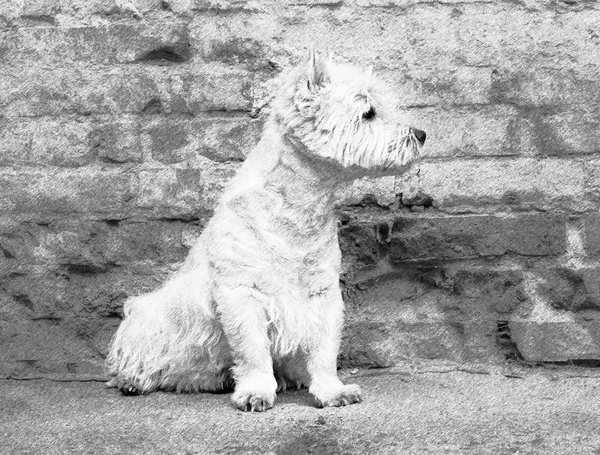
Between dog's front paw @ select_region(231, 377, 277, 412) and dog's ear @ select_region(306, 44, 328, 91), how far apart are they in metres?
1.07

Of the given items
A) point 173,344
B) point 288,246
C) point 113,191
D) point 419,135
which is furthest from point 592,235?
point 113,191

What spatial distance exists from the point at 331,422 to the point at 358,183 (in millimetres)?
1328

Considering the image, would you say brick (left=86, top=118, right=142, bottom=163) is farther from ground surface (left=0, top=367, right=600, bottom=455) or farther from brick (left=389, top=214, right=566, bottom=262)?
brick (left=389, top=214, right=566, bottom=262)

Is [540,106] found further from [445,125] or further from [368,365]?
[368,365]

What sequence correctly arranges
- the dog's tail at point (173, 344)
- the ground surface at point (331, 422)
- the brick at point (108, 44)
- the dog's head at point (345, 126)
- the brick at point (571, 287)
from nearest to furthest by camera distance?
the ground surface at point (331, 422), the dog's head at point (345, 126), the dog's tail at point (173, 344), the brick at point (571, 287), the brick at point (108, 44)

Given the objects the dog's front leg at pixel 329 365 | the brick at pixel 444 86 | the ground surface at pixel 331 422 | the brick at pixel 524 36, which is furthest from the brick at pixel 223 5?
the ground surface at pixel 331 422

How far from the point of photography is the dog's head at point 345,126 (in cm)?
392

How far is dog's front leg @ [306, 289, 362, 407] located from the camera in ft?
13.3

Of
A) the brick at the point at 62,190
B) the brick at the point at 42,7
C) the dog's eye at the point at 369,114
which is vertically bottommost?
the brick at the point at 62,190

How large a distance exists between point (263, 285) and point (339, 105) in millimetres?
698

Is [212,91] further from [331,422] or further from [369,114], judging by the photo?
[331,422]

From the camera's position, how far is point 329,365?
162 inches

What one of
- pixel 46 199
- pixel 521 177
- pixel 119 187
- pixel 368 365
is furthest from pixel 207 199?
pixel 521 177

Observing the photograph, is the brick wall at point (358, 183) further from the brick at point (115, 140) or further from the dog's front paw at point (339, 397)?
the dog's front paw at point (339, 397)
